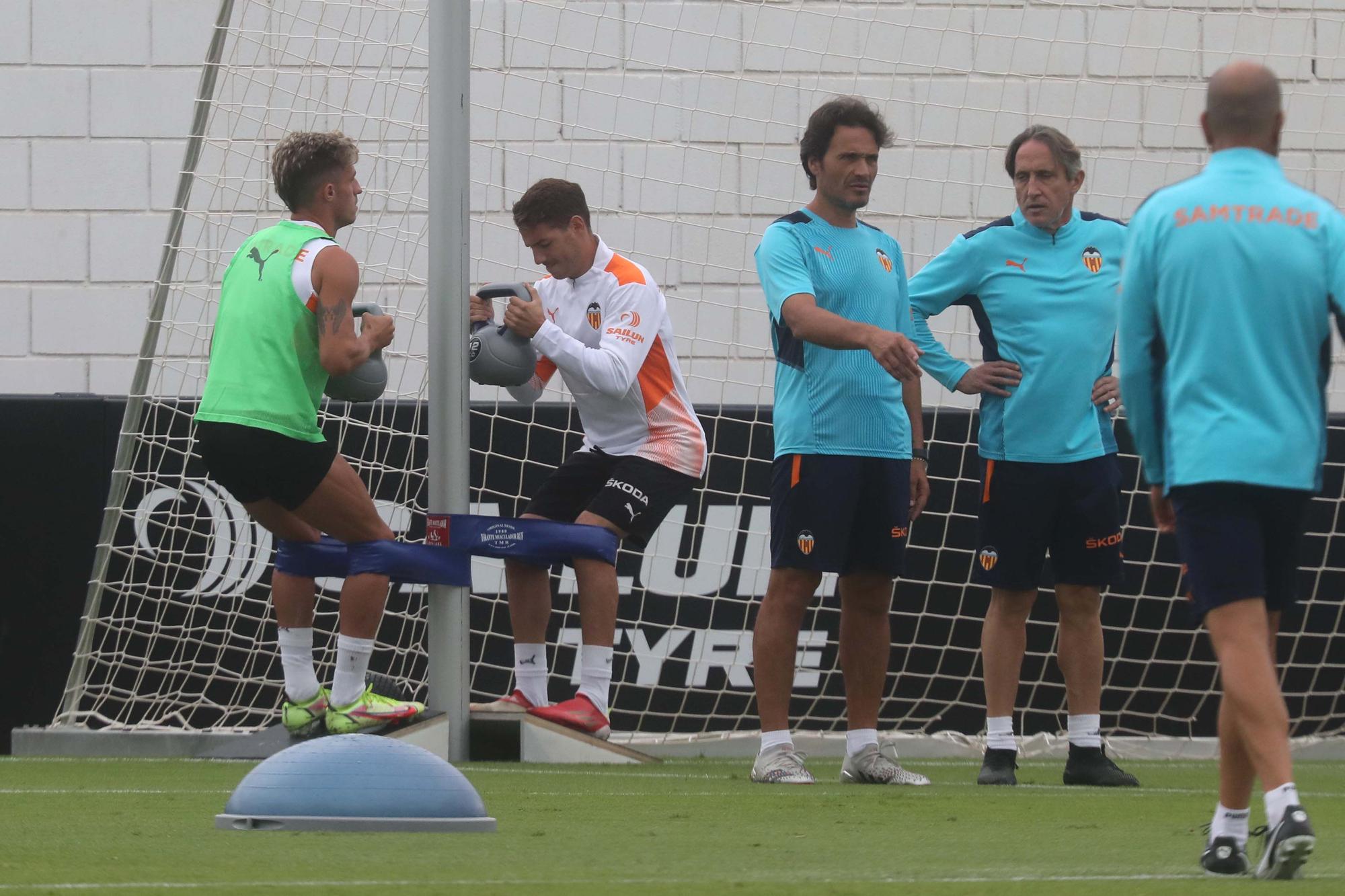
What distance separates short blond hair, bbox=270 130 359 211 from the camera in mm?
4762

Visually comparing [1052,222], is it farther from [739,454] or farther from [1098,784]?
[739,454]

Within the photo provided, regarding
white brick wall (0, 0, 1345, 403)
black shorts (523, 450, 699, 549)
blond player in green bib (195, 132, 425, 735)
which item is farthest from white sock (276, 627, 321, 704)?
white brick wall (0, 0, 1345, 403)

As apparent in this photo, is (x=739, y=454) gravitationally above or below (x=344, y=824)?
above

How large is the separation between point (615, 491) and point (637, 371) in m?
0.35

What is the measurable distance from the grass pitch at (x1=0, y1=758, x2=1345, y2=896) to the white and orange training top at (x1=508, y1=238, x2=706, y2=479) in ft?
3.39

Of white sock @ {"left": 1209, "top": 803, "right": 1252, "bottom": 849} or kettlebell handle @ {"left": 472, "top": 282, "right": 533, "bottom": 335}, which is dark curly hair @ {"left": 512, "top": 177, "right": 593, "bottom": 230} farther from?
white sock @ {"left": 1209, "top": 803, "right": 1252, "bottom": 849}

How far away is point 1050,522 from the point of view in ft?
15.0

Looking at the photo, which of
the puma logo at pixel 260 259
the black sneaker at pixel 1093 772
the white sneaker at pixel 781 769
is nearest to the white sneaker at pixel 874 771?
the white sneaker at pixel 781 769

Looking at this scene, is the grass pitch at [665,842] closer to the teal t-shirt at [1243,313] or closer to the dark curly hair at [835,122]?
the teal t-shirt at [1243,313]

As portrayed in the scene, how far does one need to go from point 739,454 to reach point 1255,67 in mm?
3505

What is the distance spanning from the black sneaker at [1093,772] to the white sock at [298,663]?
209cm

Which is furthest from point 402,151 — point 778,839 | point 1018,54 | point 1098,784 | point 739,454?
point 778,839

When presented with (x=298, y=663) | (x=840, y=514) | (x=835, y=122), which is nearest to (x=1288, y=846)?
(x=840, y=514)

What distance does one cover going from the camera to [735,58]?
6.75 metres
